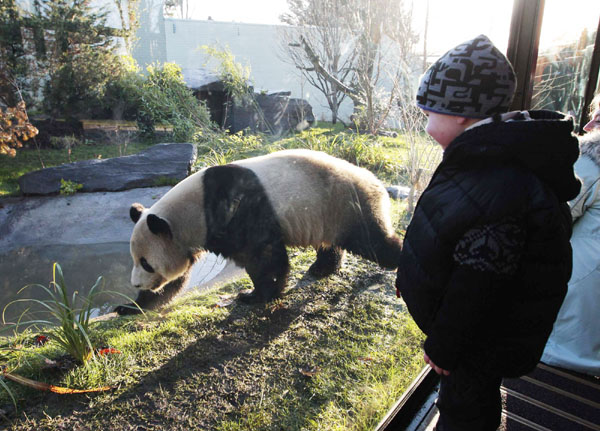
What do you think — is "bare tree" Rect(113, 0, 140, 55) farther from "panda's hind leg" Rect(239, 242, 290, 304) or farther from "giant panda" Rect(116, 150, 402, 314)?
"panda's hind leg" Rect(239, 242, 290, 304)

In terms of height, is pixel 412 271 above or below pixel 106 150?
below

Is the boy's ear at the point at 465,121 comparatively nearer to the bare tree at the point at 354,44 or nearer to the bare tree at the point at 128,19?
the bare tree at the point at 354,44

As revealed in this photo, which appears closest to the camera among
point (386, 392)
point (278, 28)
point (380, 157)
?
point (386, 392)

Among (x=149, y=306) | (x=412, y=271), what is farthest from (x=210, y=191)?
(x=412, y=271)

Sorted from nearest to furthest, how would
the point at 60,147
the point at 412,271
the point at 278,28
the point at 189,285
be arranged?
the point at 412,271 < the point at 60,147 < the point at 278,28 < the point at 189,285

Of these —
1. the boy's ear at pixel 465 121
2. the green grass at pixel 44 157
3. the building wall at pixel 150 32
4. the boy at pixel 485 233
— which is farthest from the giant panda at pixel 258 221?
the boy's ear at pixel 465 121

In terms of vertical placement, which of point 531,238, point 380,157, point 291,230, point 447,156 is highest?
point 447,156

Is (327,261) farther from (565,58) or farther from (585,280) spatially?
(565,58)

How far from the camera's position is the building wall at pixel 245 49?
88.4 inches

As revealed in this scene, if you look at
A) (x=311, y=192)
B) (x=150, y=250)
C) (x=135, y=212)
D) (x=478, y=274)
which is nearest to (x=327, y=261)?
(x=311, y=192)

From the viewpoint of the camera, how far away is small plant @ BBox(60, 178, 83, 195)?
2291mm

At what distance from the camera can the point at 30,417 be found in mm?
1550

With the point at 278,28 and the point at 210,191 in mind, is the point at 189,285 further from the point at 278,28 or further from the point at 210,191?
the point at 278,28

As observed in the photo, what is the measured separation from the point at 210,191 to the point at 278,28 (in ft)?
3.78
